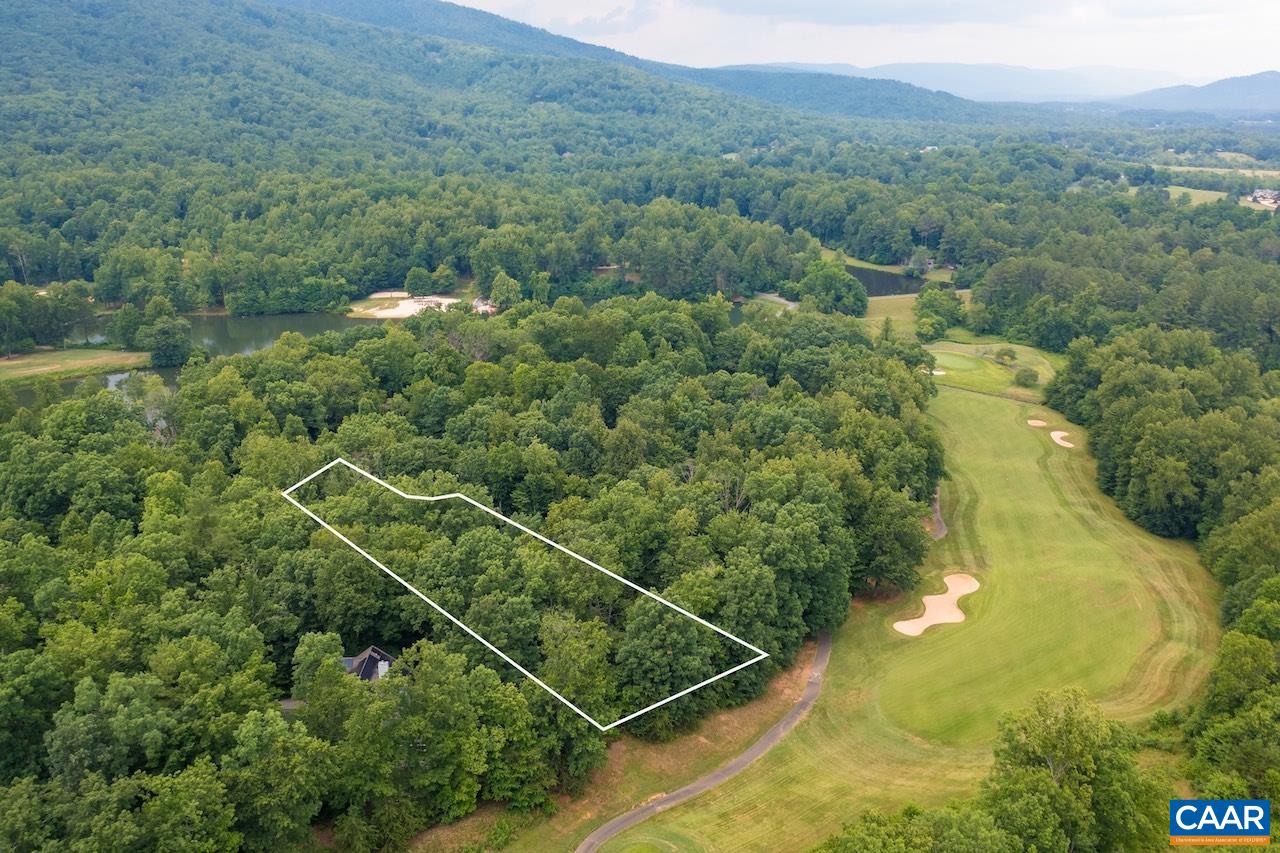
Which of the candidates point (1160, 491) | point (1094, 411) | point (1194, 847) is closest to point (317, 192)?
point (1094, 411)

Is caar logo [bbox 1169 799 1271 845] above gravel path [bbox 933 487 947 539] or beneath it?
above

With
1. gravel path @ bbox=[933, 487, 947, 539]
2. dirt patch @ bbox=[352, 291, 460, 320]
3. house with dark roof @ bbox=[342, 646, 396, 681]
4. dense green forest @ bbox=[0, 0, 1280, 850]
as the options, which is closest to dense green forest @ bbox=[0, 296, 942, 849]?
dense green forest @ bbox=[0, 0, 1280, 850]

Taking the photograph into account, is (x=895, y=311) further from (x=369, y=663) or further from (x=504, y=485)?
(x=369, y=663)

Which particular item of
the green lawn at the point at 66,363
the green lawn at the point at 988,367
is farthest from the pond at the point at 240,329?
the green lawn at the point at 988,367

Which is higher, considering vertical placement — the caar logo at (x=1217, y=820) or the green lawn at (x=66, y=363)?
the caar logo at (x=1217, y=820)

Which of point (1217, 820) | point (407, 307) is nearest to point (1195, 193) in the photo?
point (407, 307)

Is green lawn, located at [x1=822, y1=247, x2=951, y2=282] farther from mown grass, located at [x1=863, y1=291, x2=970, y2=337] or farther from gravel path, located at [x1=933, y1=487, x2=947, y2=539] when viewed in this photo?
gravel path, located at [x1=933, y1=487, x2=947, y2=539]

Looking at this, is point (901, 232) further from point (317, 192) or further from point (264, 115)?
point (264, 115)

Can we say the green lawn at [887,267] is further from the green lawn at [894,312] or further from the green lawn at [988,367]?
the green lawn at [988,367]
